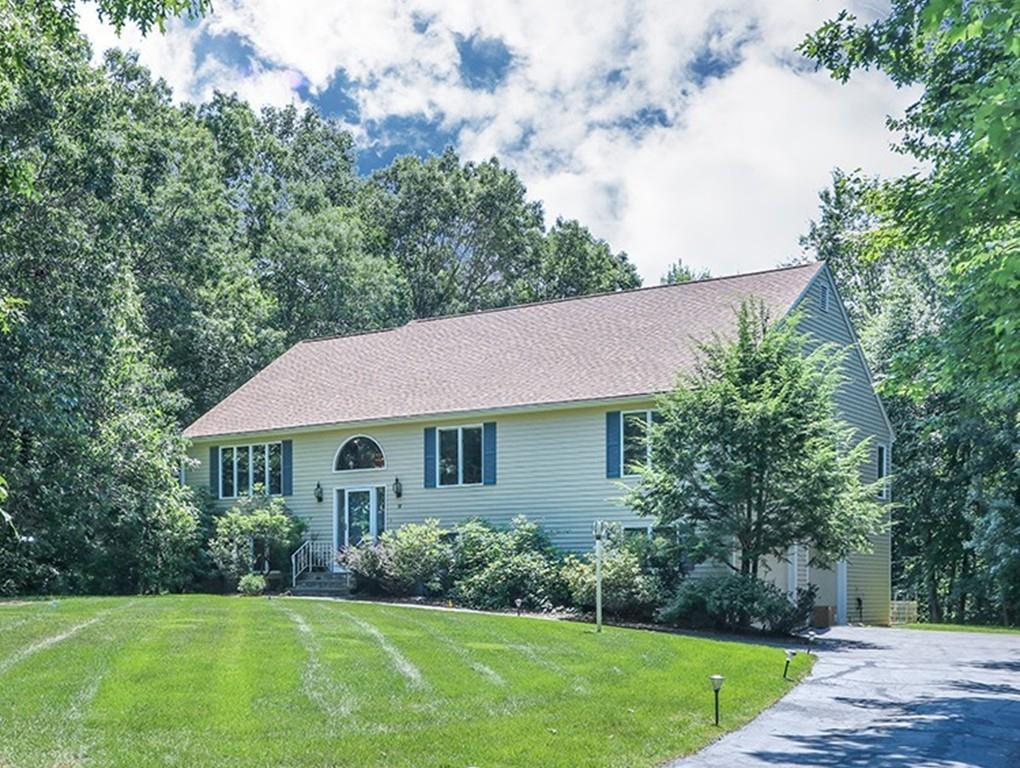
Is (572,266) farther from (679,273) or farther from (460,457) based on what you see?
(460,457)

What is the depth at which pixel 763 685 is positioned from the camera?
11695mm

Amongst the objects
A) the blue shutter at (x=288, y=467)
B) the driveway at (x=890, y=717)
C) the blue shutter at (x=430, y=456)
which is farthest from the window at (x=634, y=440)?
the blue shutter at (x=288, y=467)

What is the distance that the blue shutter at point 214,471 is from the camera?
27625 millimetres

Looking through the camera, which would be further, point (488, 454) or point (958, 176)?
point (488, 454)

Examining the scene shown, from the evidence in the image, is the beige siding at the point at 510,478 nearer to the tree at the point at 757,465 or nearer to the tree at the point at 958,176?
the tree at the point at 757,465

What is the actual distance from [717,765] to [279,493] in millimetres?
19692

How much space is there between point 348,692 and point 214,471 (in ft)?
63.0

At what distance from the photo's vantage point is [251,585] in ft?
77.4

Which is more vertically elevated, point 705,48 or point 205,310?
point 705,48

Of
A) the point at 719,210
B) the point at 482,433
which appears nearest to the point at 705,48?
the point at 719,210

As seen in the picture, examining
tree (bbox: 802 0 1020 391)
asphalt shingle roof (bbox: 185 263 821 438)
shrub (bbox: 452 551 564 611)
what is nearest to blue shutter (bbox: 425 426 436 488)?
asphalt shingle roof (bbox: 185 263 821 438)

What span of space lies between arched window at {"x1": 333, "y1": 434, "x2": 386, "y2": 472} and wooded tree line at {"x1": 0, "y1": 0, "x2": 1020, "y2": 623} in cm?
360

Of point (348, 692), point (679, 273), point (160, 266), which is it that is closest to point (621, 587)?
point (348, 692)

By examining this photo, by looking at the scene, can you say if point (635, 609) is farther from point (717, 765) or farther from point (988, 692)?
point (717, 765)
